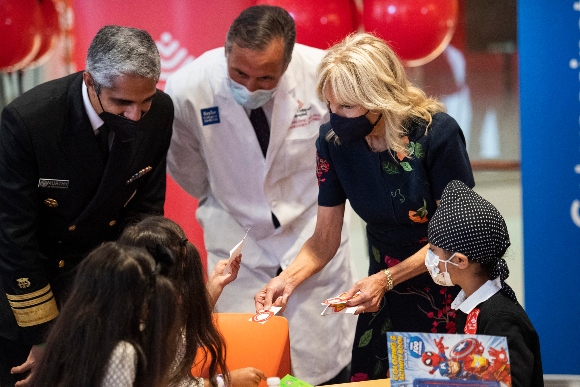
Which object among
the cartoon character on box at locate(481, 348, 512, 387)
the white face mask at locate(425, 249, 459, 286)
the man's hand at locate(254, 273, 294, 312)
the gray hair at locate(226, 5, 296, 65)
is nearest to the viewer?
the cartoon character on box at locate(481, 348, 512, 387)

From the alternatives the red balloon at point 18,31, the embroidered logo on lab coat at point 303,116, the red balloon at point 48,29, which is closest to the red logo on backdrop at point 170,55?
the embroidered logo on lab coat at point 303,116

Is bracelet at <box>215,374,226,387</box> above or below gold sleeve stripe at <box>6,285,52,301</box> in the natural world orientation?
below

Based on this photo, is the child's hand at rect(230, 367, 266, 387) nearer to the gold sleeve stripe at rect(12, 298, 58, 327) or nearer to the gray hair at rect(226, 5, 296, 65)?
the gold sleeve stripe at rect(12, 298, 58, 327)

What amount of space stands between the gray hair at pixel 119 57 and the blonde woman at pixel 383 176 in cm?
54

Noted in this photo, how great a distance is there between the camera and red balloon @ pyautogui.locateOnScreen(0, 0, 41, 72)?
400 centimetres

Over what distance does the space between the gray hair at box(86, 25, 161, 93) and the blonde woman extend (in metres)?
0.54

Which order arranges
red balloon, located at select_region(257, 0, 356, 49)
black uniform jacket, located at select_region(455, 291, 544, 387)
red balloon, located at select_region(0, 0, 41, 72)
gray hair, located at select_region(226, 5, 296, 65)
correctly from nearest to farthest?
black uniform jacket, located at select_region(455, 291, 544, 387), gray hair, located at select_region(226, 5, 296, 65), red balloon, located at select_region(257, 0, 356, 49), red balloon, located at select_region(0, 0, 41, 72)

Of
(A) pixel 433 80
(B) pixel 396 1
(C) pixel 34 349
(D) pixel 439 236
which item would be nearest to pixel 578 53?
(B) pixel 396 1

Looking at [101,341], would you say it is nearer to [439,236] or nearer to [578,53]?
[439,236]

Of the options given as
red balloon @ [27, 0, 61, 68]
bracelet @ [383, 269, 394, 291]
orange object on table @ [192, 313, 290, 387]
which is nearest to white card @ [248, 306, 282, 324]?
orange object on table @ [192, 313, 290, 387]

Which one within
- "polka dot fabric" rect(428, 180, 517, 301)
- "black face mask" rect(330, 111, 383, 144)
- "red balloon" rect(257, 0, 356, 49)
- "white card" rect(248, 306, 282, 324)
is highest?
"red balloon" rect(257, 0, 356, 49)

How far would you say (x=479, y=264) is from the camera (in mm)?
2264

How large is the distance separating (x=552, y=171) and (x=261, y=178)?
1.26 metres

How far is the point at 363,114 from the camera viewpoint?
267cm
